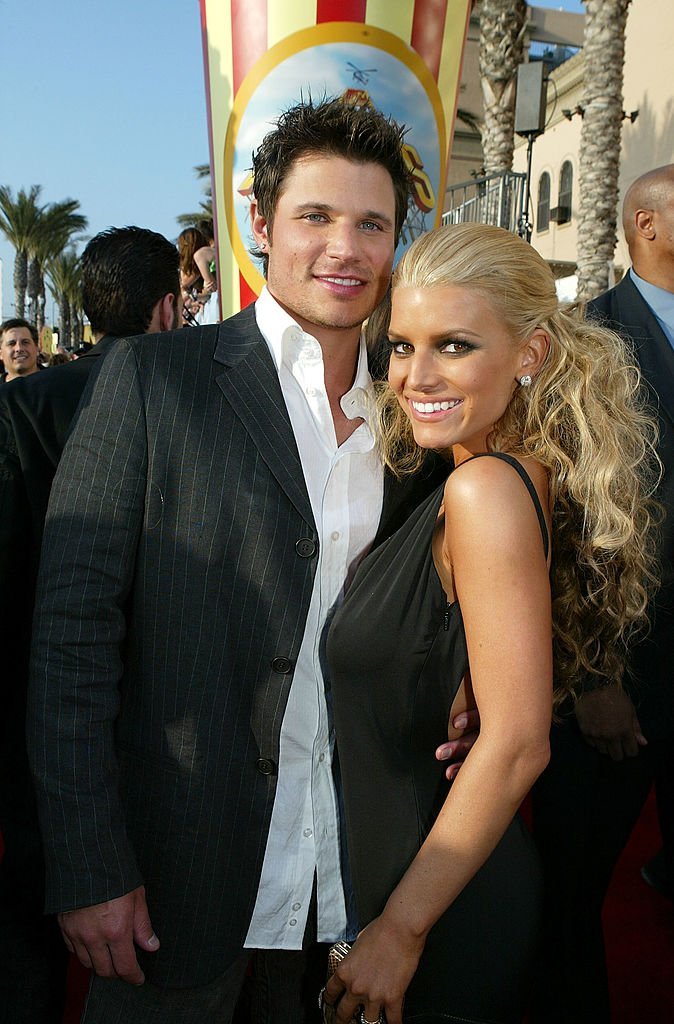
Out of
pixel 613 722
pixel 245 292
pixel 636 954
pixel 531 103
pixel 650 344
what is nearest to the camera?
pixel 613 722

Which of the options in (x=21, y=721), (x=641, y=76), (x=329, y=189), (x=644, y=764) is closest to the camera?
(x=329, y=189)

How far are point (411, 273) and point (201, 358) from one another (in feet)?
1.49

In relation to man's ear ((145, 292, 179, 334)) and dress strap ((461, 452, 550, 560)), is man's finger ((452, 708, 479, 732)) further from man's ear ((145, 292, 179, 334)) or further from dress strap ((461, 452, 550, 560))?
man's ear ((145, 292, 179, 334))

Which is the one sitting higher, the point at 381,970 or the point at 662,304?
the point at 662,304

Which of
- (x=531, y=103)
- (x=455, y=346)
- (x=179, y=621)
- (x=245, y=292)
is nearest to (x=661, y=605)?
(x=455, y=346)

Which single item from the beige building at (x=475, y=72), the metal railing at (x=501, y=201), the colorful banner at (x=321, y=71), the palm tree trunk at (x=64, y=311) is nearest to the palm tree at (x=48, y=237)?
the palm tree trunk at (x=64, y=311)

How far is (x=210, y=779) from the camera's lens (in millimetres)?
1652

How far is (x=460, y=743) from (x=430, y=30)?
284cm

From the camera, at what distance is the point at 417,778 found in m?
1.62

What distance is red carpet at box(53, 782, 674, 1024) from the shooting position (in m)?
2.63

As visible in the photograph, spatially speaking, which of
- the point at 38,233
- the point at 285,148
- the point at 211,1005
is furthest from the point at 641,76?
the point at 38,233

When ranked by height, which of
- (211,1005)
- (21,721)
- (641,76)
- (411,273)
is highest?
(641,76)

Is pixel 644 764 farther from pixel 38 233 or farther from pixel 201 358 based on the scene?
pixel 38 233

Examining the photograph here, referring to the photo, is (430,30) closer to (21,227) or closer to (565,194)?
(565,194)
